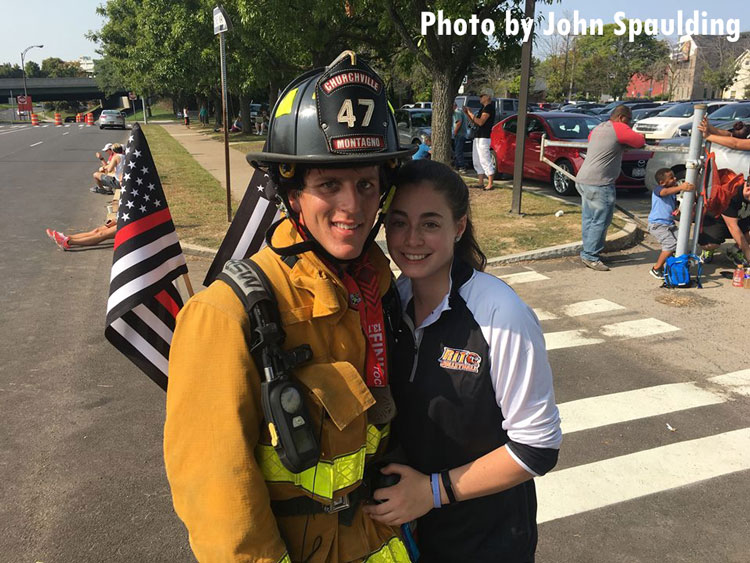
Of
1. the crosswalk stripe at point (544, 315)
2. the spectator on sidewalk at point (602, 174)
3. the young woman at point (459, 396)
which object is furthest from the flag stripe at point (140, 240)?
the spectator on sidewalk at point (602, 174)

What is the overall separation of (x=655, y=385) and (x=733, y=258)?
4383mm

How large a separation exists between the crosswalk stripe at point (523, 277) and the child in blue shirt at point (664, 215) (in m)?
1.49

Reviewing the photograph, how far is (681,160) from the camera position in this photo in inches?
460

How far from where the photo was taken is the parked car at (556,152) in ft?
44.4

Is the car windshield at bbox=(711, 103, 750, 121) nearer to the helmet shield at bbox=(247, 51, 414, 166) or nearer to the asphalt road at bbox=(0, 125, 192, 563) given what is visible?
the asphalt road at bbox=(0, 125, 192, 563)

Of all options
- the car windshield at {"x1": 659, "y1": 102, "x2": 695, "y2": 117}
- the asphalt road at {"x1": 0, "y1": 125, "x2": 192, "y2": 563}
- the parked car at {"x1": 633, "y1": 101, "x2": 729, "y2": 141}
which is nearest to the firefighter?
the asphalt road at {"x1": 0, "y1": 125, "x2": 192, "y2": 563}

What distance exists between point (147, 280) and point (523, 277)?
6.18 meters

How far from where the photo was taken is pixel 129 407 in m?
4.61

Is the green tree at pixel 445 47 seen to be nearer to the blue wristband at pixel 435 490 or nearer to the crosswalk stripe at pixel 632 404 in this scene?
the crosswalk stripe at pixel 632 404

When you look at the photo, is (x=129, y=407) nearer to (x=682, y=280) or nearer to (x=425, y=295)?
(x=425, y=295)

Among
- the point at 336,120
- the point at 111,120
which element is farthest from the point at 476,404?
the point at 111,120

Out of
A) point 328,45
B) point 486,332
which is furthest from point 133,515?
point 328,45

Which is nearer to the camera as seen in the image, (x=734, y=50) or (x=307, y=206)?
(x=307, y=206)

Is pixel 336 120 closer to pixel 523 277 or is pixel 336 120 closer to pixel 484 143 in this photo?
pixel 523 277
